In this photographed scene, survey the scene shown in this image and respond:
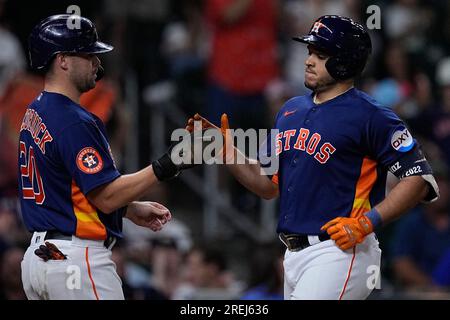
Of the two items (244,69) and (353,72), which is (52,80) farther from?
(244,69)

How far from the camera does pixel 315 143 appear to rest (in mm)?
5945

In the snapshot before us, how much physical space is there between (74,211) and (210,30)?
592 cm

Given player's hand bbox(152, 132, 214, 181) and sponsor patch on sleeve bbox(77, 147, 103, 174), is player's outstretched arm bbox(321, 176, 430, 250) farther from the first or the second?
sponsor patch on sleeve bbox(77, 147, 103, 174)

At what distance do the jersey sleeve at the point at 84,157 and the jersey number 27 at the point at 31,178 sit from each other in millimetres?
199

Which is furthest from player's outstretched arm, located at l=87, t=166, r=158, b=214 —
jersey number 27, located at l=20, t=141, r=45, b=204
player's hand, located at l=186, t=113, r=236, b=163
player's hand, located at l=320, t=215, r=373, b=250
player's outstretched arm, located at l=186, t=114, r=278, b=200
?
player's hand, located at l=320, t=215, r=373, b=250

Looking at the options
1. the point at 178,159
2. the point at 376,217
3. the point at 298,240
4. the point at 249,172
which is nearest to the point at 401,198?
the point at 376,217

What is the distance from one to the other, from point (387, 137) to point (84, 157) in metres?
1.59

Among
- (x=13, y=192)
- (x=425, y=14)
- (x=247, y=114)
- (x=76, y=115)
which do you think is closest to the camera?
(x=76, y=115)

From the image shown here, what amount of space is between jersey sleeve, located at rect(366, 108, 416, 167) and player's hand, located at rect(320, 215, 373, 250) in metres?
0.37

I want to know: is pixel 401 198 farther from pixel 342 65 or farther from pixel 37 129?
pixel 37 129

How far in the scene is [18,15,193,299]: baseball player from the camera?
572cm

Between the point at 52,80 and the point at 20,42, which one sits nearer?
the point at 52,80

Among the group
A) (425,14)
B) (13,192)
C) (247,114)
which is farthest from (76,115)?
(425,14)

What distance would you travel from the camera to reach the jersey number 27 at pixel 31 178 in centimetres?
581
